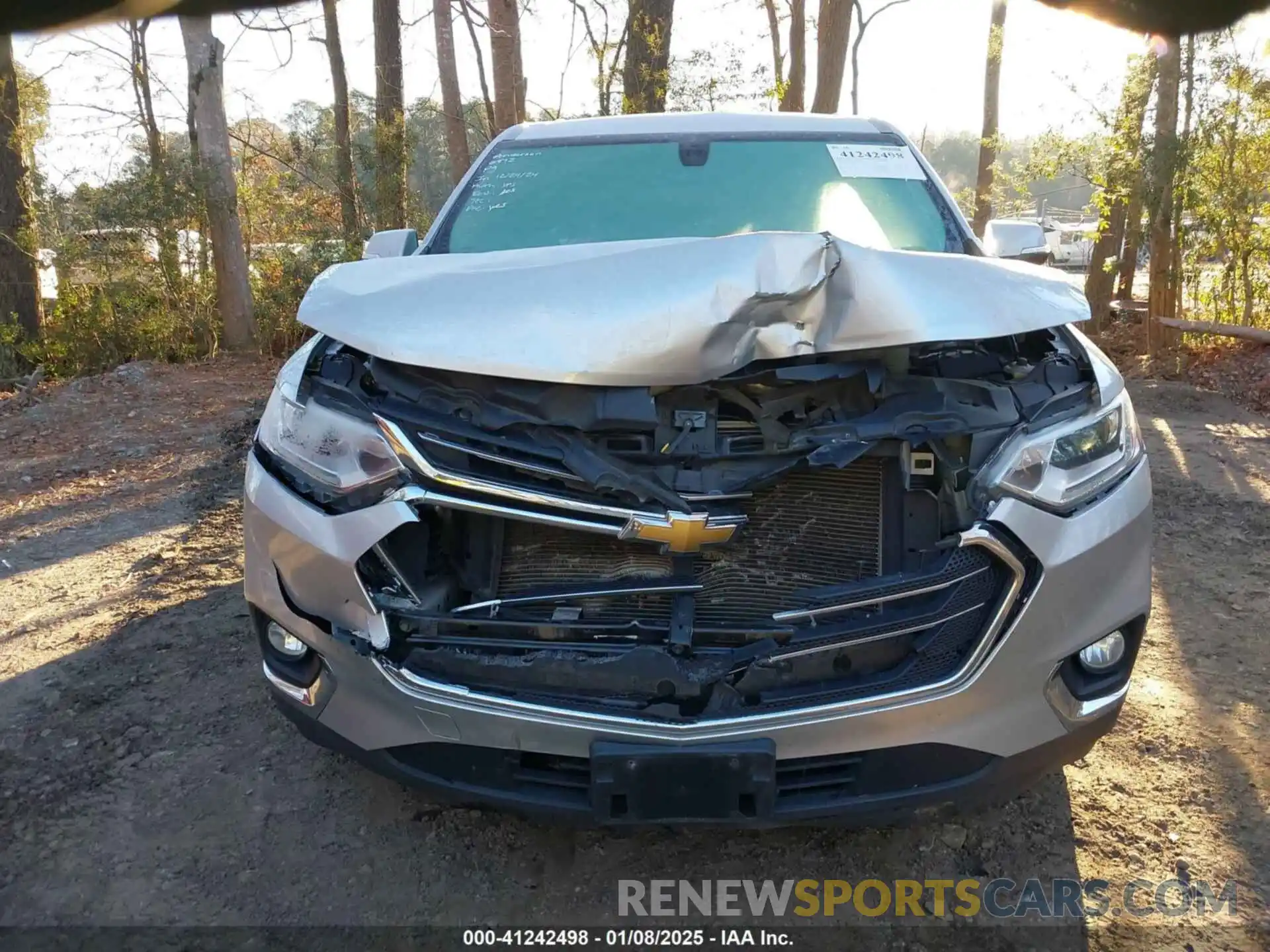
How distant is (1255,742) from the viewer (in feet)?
9.55

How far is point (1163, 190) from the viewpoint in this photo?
9.49 metres

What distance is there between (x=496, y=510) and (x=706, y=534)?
1.51 ft

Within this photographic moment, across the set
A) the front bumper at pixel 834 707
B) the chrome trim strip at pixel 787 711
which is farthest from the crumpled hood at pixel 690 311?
the chrome trim strip at pixel 787 711

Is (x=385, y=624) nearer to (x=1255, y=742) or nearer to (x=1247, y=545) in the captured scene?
(x=1255, y=742)

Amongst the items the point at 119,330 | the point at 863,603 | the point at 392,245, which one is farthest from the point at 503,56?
the point at 863,603

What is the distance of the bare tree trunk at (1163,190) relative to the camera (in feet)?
30.5

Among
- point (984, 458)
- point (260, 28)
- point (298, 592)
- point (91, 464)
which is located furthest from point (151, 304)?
point (984, 458)

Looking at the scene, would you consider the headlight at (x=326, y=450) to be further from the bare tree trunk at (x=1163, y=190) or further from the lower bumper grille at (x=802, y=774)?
the bare tree trunk at (x=1163, y=190)

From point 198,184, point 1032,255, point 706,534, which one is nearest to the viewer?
point 706,534

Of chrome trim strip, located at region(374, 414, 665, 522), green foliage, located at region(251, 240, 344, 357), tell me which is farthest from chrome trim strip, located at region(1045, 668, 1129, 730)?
green foliage, located at region(251, 240, 344, 357)

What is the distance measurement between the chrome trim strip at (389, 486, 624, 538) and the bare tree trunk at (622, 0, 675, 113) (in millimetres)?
11874

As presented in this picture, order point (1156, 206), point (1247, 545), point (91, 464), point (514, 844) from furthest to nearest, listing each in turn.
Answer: point (1156, 206) < point (91, 464) < point (1247, 545) < point (514, 844)

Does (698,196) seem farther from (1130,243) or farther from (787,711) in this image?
(1130,243)

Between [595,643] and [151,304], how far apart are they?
1117 cm
